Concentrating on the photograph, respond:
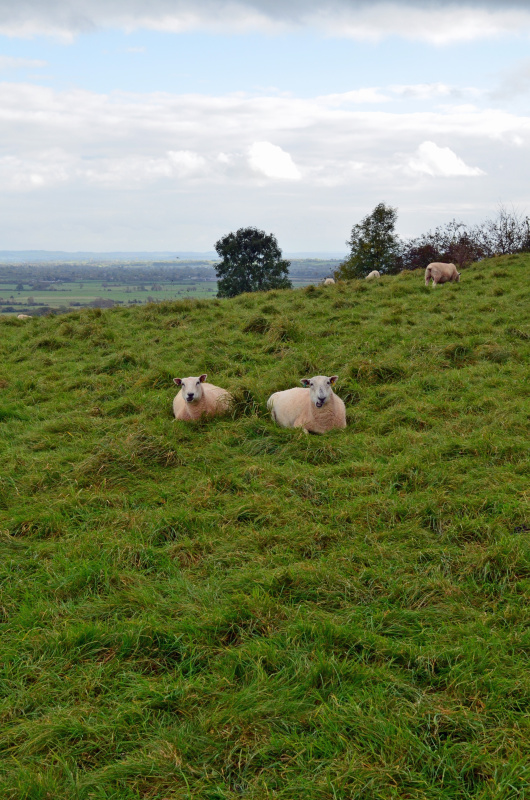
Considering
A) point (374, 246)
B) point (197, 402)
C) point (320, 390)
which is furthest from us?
point (374, 246)

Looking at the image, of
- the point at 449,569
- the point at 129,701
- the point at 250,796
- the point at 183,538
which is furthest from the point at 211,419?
the point at 250,796

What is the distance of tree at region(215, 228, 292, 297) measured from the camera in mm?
51062

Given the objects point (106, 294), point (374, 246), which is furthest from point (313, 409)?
point (106, 294)

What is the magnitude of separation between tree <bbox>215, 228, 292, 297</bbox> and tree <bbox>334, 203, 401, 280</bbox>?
697 centimetres

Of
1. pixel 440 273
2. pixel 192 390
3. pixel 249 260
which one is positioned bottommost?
pixel 192 390

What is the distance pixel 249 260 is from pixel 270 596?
50186 millimetres

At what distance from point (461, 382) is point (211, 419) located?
4219 mm

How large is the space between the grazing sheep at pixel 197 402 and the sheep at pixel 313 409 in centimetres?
A: 88

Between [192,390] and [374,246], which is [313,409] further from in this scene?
[374,246]

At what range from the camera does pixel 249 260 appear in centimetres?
5216

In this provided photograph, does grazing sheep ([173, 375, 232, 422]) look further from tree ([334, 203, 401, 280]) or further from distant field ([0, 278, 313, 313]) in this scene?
tree ([334, 203, 401, 280])

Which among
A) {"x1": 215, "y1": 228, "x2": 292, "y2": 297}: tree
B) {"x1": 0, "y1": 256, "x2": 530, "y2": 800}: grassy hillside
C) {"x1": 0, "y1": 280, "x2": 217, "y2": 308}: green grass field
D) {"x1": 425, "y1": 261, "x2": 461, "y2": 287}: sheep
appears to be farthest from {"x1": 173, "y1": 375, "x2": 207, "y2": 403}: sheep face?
{"x1": 215, "y1": 228, "x2": 292, "y2": 297}: tree

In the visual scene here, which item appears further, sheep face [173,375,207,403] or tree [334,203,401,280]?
tree [334,203,401,280]

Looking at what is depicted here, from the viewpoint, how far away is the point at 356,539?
5066 millimetres
